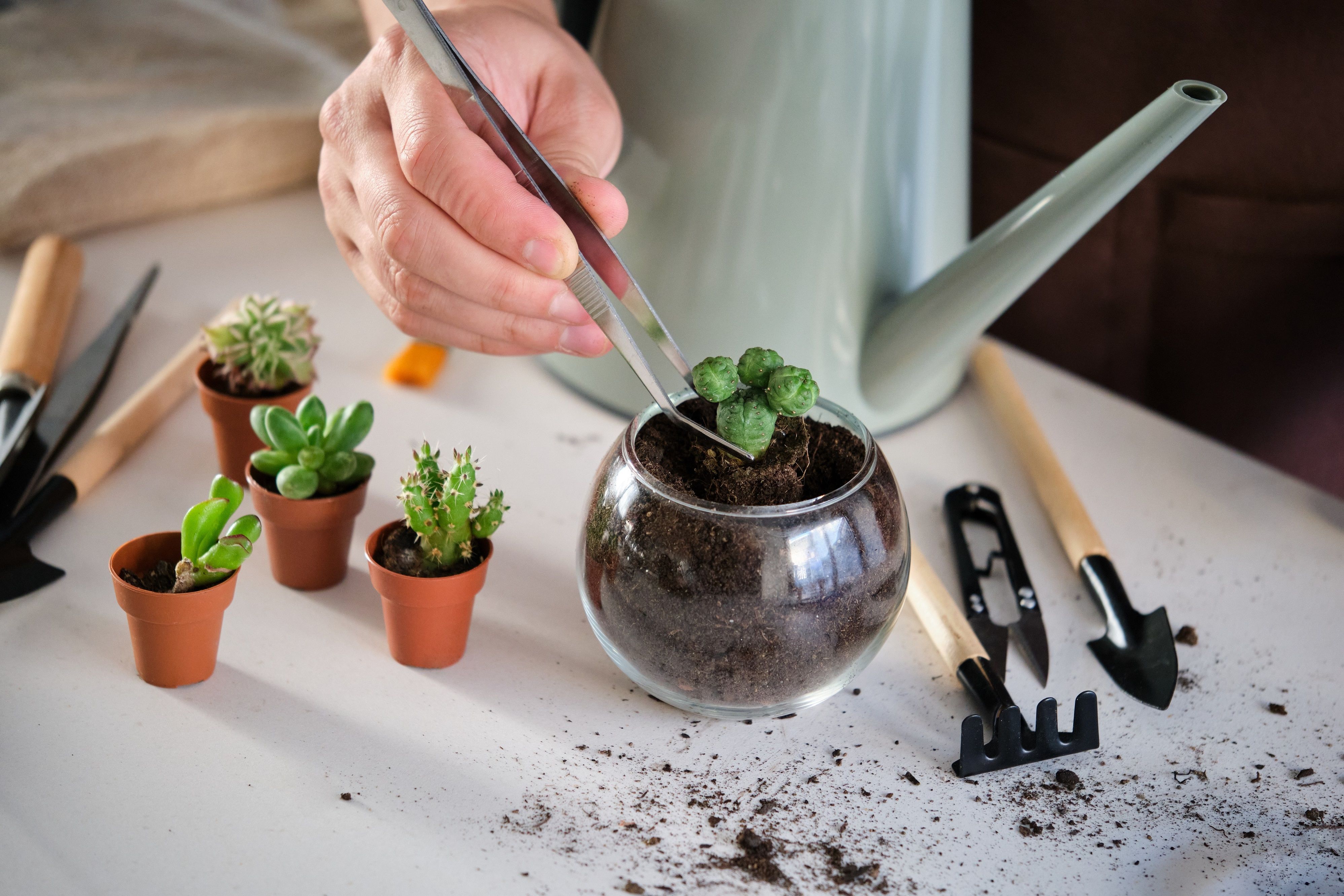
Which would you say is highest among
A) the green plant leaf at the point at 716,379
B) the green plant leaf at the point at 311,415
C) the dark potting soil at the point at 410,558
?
the green plant leaf at the point at 716,379

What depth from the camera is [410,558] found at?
0.51 meters

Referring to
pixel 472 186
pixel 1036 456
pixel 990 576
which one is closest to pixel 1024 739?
pixel 990 576

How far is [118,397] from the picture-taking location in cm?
72

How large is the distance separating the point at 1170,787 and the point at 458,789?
340mm

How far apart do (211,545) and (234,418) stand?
16 cm

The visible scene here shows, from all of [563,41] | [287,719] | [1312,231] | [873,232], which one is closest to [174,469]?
[287,719]

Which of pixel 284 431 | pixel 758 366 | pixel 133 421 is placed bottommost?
pixel 133 421

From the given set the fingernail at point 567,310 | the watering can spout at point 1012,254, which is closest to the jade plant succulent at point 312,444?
the fingernail at point 567,310

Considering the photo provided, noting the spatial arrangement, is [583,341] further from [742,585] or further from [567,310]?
[742,585]

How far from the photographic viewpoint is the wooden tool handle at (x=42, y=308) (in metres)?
0.70

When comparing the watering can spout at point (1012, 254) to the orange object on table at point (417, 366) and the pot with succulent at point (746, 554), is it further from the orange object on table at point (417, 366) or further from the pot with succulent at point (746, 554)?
the orange object on table at point (417, 366)

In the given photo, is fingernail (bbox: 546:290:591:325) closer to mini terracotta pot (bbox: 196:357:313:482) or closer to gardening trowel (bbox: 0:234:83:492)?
mini terracotta pot (bbox: 196:357:313:482)

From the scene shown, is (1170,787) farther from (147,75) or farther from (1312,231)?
(147,75)

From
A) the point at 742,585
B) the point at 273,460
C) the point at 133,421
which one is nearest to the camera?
the point at 742,585
